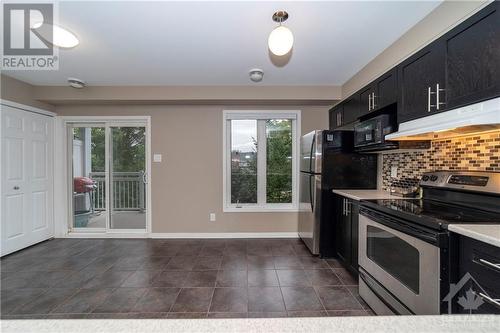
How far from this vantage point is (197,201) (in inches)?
156

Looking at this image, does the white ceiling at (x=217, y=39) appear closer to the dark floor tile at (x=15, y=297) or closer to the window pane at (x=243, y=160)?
the window pane at (x=243, y=160)

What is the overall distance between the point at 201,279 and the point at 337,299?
1.40 meters

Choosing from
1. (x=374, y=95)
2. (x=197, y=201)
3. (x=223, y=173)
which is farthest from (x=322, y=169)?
(x=197, y=201)

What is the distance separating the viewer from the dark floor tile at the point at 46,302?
2.01m

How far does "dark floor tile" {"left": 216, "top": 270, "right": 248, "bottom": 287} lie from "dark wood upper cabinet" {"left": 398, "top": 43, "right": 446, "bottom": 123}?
2251 mm

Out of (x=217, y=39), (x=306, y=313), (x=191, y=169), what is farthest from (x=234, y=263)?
(x=217, y=39)

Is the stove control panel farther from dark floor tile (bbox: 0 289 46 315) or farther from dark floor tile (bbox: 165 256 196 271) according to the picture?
dark floor tile (bbox: 0 289 46 315)

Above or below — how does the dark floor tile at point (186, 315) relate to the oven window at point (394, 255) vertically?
below

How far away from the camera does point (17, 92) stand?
128 inches

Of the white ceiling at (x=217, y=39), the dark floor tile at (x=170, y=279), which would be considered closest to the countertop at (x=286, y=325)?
the white ceiling at (x=217, y=39)

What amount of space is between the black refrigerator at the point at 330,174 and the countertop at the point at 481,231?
1729 mm

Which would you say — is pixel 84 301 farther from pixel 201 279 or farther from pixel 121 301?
pixel 201 279

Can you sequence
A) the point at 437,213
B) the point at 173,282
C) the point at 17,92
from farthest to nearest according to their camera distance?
the point at 17,92, the point at 173,282, the point at 437,213

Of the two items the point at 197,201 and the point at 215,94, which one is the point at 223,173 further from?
the point at 215,94
